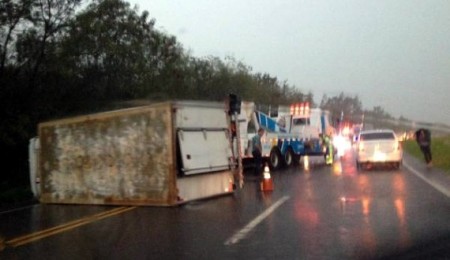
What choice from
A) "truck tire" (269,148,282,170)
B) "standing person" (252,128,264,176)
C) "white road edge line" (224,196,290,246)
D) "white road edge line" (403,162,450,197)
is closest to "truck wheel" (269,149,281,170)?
"truck tire" (269,148,282,170)

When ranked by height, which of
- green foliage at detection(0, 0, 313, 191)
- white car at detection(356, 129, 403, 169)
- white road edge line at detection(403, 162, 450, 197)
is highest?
green foliage at detection(0, 0, 313, 191)

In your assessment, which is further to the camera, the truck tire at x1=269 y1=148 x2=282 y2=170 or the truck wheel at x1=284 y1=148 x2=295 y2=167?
the truck wheel at x1=284 y1=148 x2=295 y2=167

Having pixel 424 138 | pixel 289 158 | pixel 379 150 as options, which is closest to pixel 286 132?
pixel 289 158

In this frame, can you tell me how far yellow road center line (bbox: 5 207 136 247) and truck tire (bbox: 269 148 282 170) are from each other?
14.3 meters

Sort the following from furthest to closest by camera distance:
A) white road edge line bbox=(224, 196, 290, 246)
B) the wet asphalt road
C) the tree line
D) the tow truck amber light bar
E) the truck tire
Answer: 1. the tow truck amber light bar
2. the truck tire
3. the tree line
4. white road edge line bbox=(224, 196, 290, 246)
5. the wet asphalt road

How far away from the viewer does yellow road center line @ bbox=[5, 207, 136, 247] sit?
501 inches

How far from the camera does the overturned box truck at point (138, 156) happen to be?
58.6 ft

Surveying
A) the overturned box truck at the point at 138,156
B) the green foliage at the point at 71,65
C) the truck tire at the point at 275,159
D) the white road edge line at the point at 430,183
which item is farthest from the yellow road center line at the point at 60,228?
the truck tire at the point at 275,159

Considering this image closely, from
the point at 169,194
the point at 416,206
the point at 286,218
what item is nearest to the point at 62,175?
the point at 169,194

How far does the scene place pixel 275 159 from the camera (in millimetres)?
31844

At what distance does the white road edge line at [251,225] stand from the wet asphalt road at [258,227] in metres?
0.02

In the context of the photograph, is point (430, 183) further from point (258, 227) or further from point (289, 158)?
point (289, 158)

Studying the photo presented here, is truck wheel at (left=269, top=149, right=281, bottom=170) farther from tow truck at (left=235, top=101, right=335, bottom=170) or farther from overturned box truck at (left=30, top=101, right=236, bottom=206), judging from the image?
overturned box truck at (left=30, top=101, right=236, bottom=206)

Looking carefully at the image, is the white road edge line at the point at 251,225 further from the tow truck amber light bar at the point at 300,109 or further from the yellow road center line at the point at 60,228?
the tow truck amber light bar at the point at 300,109
